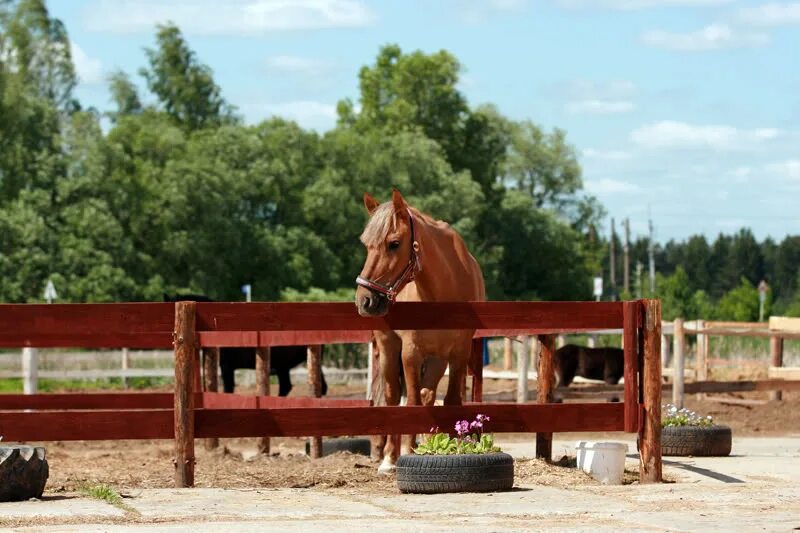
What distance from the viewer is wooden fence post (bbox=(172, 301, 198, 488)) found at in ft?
30.3

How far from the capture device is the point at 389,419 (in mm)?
9445

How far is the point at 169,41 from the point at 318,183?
14845 mm

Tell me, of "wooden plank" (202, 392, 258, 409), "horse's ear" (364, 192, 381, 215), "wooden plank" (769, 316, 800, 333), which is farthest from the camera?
"wooden plank" (769, 316, 800, 333)

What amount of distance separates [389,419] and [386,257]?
1.12m

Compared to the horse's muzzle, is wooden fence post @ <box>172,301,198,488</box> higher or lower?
lower

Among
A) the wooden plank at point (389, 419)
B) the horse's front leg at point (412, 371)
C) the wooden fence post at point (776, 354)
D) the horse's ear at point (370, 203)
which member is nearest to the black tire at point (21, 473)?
the wooden plank at point (389, 419)

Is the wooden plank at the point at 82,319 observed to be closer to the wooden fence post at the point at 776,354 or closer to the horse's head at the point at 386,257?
the horse's head at the point at 386,257

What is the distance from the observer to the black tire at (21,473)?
8.38 meters

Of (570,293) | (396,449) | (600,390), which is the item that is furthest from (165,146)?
(396,449)

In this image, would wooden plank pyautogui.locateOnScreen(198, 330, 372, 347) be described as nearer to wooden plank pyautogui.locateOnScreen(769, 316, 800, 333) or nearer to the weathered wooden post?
the weathered wooden post

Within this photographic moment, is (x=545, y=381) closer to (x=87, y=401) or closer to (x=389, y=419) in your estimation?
(x=389, y=419)

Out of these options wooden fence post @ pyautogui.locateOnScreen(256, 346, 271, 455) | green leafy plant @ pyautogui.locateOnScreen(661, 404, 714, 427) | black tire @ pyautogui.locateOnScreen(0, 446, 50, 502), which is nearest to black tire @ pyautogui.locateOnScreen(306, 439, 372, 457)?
wooden fence post @ pyautogui.locateOnScreen(256, 346, 271, 455)

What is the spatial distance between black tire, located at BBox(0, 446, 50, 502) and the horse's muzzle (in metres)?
2.23

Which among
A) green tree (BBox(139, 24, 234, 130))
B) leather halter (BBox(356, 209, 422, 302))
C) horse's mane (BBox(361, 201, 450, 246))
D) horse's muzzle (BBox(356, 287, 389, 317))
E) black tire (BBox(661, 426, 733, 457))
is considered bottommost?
black tire (BBox(661, 426, 733, 457))
